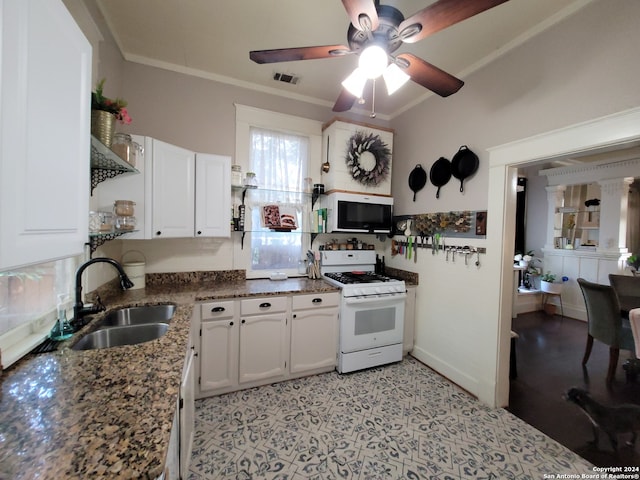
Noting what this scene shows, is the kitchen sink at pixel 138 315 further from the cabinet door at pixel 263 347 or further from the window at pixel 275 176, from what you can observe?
the window at pixel 275 176

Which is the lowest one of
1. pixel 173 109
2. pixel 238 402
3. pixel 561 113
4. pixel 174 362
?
pixel 238 402

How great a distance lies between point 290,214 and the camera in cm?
293

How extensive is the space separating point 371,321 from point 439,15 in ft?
7.48

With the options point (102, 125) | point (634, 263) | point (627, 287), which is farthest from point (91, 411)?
point (634, 263)

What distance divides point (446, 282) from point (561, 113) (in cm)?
153

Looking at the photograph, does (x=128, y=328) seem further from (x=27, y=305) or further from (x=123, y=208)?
(x=123, y=208)

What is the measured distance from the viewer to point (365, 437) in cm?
177

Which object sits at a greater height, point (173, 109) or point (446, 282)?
point (173, 109)

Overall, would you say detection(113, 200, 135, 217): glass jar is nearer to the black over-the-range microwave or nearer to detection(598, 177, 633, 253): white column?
the black over-the-range microwave

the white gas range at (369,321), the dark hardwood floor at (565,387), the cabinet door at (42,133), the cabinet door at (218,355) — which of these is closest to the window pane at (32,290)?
the cabinet door at (42,133)

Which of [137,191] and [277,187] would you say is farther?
[277,187]

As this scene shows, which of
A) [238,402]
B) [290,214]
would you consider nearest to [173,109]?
[290,214]

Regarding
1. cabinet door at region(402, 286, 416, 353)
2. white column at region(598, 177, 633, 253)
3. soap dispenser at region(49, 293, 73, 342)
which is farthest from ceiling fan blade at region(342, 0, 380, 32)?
white column at region(598, 177, 633, 253)

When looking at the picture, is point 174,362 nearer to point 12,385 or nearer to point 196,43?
point 12,385
